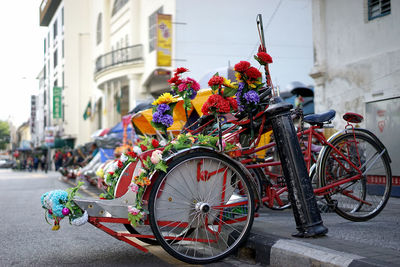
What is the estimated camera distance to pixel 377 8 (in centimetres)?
1130

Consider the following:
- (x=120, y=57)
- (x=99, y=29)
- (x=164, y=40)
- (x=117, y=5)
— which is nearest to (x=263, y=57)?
(x=164, y=40)

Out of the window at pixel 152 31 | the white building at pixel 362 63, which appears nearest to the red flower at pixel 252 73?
Answer: the white building at pixel 362 63

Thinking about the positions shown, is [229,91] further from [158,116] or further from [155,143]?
[155,143]

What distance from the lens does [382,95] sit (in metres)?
10.8

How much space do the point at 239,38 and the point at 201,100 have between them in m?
15.9

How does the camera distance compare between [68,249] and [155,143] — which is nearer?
[155,143]

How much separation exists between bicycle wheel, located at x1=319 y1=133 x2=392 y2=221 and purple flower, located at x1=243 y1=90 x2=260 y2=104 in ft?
3.90

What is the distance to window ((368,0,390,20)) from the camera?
11.0 metres

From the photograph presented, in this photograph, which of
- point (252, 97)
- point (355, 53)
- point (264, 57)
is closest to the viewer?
point (252, 97)

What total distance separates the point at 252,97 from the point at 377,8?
7.88 meters

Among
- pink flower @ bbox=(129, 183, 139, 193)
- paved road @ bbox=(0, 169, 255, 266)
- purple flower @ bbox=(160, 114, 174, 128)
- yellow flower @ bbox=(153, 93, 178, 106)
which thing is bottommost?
paved road @ bbox=(0, 169, 255, 266)

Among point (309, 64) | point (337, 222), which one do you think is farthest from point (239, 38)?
point (337, 222)

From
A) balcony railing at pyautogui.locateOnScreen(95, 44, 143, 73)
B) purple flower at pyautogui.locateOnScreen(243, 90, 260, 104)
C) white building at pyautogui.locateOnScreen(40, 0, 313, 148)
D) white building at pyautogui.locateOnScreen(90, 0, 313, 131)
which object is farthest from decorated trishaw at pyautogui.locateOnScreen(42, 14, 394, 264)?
balcony railing at pyautogui.locateOnScreen(95, 44, 143, 73)

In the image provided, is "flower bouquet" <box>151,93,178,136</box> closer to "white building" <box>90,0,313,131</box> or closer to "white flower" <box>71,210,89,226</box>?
"white flower" <box>71,210,89,226</box>
